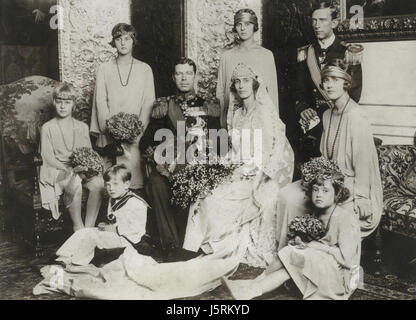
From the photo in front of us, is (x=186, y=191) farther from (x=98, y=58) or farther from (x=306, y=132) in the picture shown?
(x=98, y=58)

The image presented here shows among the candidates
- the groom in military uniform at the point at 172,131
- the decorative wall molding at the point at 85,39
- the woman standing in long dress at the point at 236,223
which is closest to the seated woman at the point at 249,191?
the woman standing in long dress at the point at 236,223

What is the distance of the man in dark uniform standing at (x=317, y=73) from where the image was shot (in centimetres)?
443

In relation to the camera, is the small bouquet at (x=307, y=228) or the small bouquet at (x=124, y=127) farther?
the small bouquet at (x=124, y=127)

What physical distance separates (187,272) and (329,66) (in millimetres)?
2134

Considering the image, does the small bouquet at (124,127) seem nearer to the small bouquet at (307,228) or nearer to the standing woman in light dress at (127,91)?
the standing woman in light dress at (127,91)

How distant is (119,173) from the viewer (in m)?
4.68

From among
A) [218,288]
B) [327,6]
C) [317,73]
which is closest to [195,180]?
[218,288]

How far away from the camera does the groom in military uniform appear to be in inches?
181

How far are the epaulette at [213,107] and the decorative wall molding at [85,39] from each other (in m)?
0.98

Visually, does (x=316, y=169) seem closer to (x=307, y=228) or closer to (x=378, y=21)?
(x=307, y=228)

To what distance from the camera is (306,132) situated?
4.54 m

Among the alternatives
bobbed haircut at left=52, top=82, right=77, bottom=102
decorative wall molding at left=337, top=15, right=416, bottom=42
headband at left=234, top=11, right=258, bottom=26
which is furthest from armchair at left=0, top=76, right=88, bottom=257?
decorative wall molding at left=337, top=15, right=416, bottom=42

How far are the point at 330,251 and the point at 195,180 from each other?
129cm
